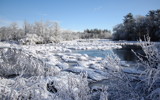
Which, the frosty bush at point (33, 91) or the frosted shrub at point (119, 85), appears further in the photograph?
the frosted shrub at point (119, 85)

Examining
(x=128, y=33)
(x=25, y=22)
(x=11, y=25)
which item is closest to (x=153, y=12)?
(x=128, y=33)

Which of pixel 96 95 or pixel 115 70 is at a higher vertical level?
pixel 115 70

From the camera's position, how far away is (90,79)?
5105 mm

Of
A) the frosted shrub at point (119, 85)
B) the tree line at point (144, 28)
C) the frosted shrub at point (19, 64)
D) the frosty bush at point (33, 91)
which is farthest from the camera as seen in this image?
the tree line at point (144, 28)

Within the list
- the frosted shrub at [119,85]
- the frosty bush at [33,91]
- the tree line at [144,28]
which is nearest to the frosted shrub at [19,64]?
the frosty bush at [33,91]

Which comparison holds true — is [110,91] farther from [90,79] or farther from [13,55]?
[13,55]

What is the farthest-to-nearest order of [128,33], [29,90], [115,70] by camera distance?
[128,33] < [115,70] < [29,90]

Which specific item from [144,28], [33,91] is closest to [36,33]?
[144,28]

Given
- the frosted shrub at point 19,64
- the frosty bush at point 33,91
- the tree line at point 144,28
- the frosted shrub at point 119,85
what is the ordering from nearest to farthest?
the frosty bush at point 33,91 → the frosted shrub at point 119,85 → the frosted shrub at point 19,64 → the tree line at point 144,28

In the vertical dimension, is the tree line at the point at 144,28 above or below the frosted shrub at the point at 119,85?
above

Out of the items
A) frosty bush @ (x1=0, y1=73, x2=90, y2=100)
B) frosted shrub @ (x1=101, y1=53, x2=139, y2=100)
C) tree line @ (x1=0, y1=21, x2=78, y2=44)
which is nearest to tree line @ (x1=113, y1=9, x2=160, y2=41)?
tree line @ (x1=0, y1=21, x2=78, y2=44)

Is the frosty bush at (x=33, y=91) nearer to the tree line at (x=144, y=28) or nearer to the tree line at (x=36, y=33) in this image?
the tree line at (x=36, y=33)

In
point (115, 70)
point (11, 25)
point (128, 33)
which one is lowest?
point (115, 70)

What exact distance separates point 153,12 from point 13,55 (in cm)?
3590
